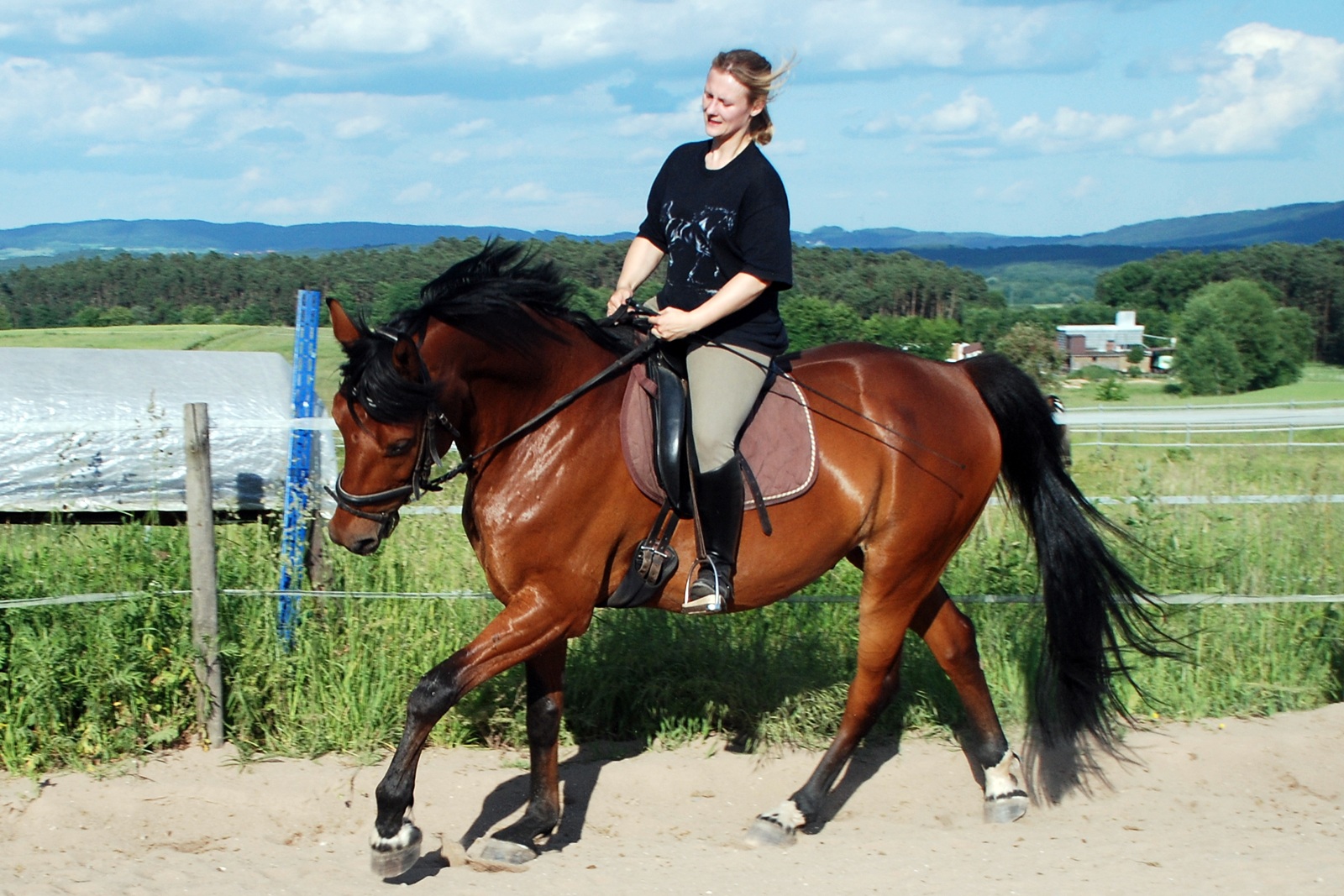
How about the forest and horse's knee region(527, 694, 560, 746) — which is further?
the forest

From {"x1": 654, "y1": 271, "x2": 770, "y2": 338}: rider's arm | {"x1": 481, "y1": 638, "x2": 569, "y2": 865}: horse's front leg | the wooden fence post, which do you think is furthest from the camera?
the wooden fence post

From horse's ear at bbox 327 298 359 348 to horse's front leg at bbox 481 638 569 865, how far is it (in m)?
1.44

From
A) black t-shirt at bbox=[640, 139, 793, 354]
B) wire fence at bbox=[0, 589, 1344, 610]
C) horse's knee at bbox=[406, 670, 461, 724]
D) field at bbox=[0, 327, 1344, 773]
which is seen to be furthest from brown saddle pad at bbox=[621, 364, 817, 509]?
field at bbox=[0, 327, 1344, 773]

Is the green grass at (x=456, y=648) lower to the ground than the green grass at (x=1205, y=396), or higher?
higher

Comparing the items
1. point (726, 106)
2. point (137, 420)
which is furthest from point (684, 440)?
point (137, 420)

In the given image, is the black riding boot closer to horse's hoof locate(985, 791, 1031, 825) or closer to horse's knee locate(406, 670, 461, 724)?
horse's knee locate(406, 670, 461, 724)

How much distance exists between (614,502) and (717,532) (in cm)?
40

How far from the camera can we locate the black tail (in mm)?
4938

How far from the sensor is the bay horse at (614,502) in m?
3.72

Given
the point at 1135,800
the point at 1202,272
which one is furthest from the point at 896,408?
the point at 1202,272

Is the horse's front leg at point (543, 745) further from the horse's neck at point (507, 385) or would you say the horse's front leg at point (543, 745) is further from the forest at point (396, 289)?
the forest at point (396, 289)

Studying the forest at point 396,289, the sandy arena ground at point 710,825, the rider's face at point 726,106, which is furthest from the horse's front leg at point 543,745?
the rider's face at point 726,106

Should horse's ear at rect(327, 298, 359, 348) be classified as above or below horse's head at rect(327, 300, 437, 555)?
above

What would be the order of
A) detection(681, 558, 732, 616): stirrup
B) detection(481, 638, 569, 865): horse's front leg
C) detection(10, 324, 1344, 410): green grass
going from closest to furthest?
1. detection(681, 558, 732, 616): stirrup
2. detection(481, 638, 569, 865): horse's front leg
3. detection(10, 324, 1344, 410): green grass
